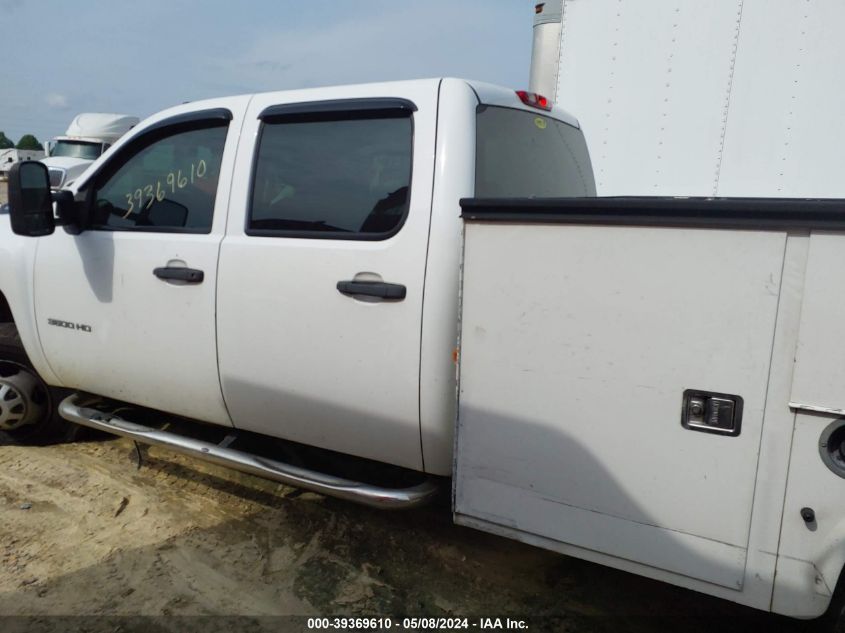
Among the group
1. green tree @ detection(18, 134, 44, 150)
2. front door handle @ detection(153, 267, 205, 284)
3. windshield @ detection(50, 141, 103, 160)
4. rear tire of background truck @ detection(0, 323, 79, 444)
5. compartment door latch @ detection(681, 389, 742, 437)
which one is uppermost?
green tree @ detection(18, 134, 44, 150)

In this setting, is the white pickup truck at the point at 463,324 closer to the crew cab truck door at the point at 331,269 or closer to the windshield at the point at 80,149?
the crew cab truck door at the point at 331,269

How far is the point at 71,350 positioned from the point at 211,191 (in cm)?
127

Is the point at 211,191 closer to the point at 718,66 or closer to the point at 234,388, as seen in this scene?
the point at 234,388

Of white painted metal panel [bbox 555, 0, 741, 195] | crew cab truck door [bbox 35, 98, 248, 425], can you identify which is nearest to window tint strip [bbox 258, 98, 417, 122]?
crew cab truck door [bbox 35, 98, 248, 425]

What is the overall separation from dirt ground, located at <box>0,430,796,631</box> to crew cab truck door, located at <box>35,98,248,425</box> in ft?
1.93

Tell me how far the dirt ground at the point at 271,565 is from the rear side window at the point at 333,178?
152cm

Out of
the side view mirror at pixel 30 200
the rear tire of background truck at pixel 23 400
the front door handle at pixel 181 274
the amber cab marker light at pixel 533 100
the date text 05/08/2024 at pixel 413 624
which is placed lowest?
the date text 05/08/2024 at pixel 413 624

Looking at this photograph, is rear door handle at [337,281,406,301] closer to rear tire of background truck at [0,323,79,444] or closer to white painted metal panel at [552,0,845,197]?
rear tire of background truck at [0,323,79,444]

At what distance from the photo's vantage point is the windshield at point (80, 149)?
1471cm

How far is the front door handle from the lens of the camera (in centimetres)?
297

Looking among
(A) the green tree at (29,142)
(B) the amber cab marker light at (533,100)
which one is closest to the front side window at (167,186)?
(B) the amber cab marker light at (533,100)

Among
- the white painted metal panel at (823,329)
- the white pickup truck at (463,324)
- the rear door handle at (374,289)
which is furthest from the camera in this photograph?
the rear door handle at (374,289)

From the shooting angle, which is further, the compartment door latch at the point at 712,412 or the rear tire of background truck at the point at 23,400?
the rear tire of background truck at the point at 23,400

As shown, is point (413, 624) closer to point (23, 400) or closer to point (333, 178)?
point (333, 178)
